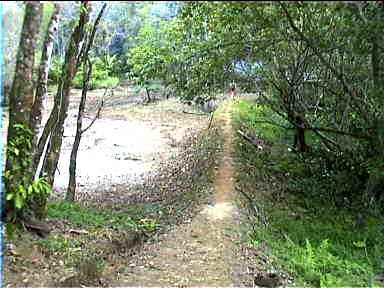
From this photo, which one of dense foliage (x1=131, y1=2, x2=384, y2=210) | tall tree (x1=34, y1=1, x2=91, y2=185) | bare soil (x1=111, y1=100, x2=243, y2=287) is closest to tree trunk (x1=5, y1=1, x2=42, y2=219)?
tall tree (x1=34, y1=1, x2=91, y2=185)

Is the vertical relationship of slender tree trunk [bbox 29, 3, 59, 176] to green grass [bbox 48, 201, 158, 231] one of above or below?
above

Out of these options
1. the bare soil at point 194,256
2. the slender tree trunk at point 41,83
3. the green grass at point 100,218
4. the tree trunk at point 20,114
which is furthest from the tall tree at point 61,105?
the bare soil at point 194,256

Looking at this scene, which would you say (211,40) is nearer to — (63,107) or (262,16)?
(262,16)

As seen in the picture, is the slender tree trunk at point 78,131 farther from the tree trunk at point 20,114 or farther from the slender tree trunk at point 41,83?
the tree trunk at point 20,114

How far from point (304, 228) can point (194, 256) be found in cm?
316

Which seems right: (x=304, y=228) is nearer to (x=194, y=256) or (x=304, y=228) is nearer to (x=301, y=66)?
(x=194, y=256)

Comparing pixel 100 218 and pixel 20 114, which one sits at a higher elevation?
pixel 20 114

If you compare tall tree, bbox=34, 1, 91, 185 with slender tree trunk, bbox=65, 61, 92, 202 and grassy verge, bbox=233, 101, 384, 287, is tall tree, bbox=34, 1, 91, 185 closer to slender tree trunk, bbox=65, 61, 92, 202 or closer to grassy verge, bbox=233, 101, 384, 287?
slender tree trunk, bbox=65, 61, 92, 202

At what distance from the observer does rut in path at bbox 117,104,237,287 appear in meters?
7.67

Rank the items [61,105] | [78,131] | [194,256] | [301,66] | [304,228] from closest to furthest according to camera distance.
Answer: [194,256]
[61,105]
[304,228]
[78,131]
[301,66]

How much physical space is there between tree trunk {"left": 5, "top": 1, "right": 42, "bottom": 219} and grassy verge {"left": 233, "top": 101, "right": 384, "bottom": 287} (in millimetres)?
3836

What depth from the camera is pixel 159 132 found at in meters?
25.1

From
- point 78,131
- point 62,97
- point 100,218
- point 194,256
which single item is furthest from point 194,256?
point 78,131

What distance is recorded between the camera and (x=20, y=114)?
7004 millimetres
